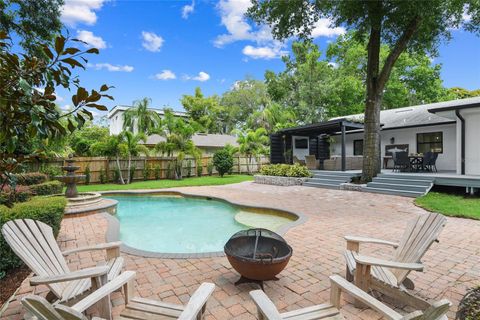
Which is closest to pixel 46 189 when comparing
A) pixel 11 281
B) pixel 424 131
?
pixel 11 281

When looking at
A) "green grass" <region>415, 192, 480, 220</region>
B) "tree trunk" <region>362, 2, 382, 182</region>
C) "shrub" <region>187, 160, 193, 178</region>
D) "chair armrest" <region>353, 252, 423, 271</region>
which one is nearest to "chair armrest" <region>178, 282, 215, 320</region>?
"chair armrest" <region>353, 252, 423, 271</region>

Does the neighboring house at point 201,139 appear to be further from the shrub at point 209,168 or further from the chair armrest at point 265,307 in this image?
the chair armrest at point 265,307

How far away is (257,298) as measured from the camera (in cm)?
216

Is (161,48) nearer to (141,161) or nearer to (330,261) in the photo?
(141,161)

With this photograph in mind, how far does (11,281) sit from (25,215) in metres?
1.02

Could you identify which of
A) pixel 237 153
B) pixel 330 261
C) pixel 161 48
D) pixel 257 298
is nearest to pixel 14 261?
pixel 257 298

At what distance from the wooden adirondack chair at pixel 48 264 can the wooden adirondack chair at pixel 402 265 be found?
260 cm

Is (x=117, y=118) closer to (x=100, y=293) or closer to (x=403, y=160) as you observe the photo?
(x=403, y=160)

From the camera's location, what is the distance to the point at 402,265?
262 centimetres

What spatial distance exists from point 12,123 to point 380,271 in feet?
12.1

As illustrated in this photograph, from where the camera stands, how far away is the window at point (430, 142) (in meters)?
14.7

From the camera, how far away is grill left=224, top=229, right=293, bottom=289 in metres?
3.17

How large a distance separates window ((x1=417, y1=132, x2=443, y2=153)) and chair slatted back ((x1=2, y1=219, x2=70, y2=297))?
17619mm

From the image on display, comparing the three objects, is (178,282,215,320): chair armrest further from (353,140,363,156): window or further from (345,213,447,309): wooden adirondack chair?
(353,140,363,156): window
